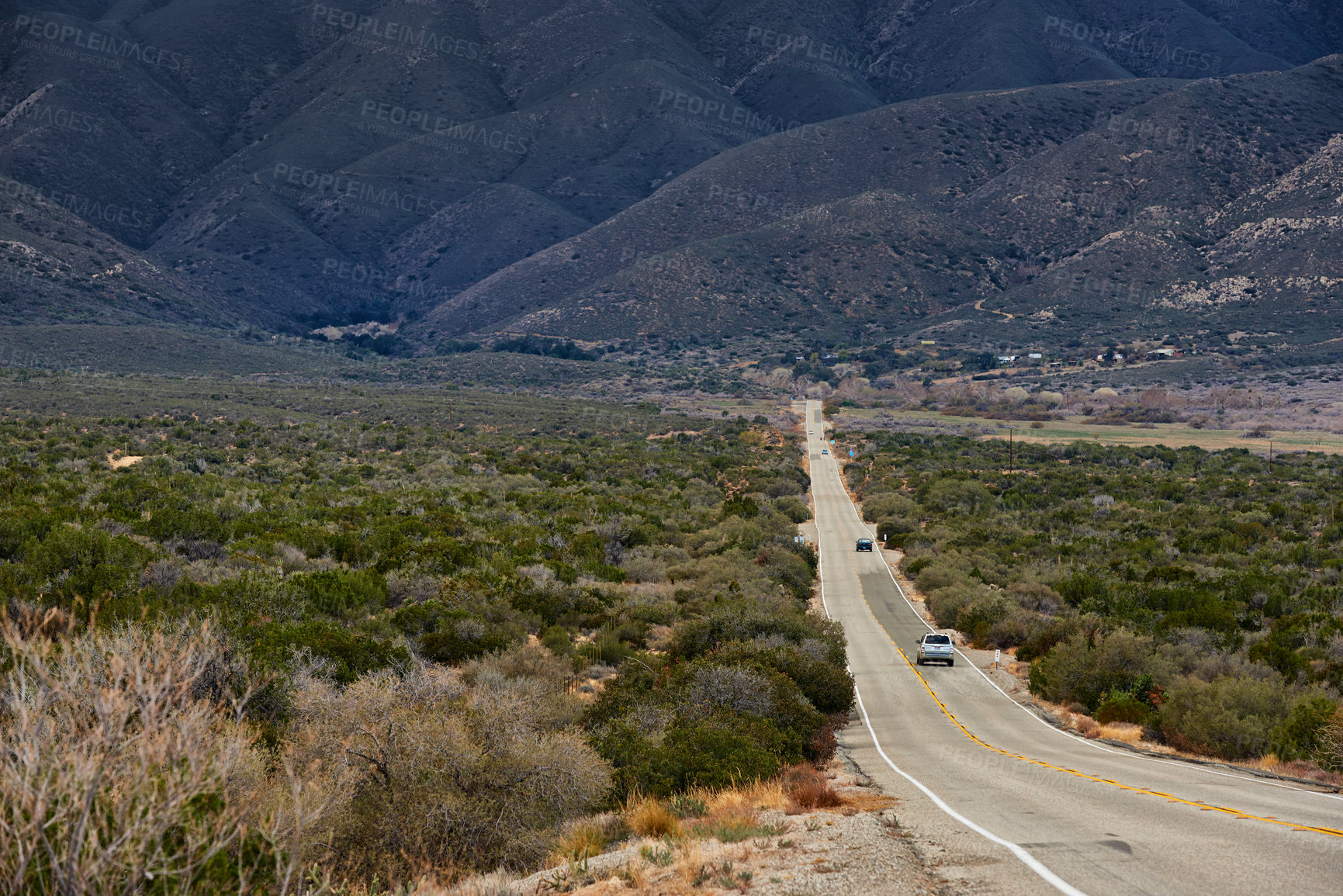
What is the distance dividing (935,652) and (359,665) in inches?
667

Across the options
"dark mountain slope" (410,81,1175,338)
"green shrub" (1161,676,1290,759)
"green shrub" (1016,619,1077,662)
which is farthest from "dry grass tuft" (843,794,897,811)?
"dark mountain slope" (410,81,1175,338)

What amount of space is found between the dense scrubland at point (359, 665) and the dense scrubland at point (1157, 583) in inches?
247

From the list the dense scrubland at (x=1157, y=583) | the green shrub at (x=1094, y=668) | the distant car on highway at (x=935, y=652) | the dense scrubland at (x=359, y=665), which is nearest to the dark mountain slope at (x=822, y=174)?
the dense scrubland at (x=1157, y=583)

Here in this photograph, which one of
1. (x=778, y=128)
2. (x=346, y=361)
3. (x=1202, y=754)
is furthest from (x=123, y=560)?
(x=778, y=128)

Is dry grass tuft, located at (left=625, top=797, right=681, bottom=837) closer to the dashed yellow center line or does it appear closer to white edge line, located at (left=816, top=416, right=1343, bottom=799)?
the dashed yellow center line

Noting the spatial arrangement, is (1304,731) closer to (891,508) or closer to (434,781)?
(434,781)

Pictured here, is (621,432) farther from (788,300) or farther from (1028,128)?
(1028,128)

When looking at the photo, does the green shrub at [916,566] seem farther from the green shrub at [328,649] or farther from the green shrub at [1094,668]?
the green shrub at [328,649]

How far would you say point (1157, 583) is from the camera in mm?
30203

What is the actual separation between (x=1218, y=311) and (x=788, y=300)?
5151 cm

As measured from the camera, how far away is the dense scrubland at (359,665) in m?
5.84

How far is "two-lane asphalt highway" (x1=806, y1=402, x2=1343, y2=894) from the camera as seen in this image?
25.6 ft

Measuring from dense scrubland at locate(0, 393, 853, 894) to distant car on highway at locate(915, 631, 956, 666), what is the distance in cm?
440

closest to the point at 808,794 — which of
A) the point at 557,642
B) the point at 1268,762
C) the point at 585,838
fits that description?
the point at 585,838
